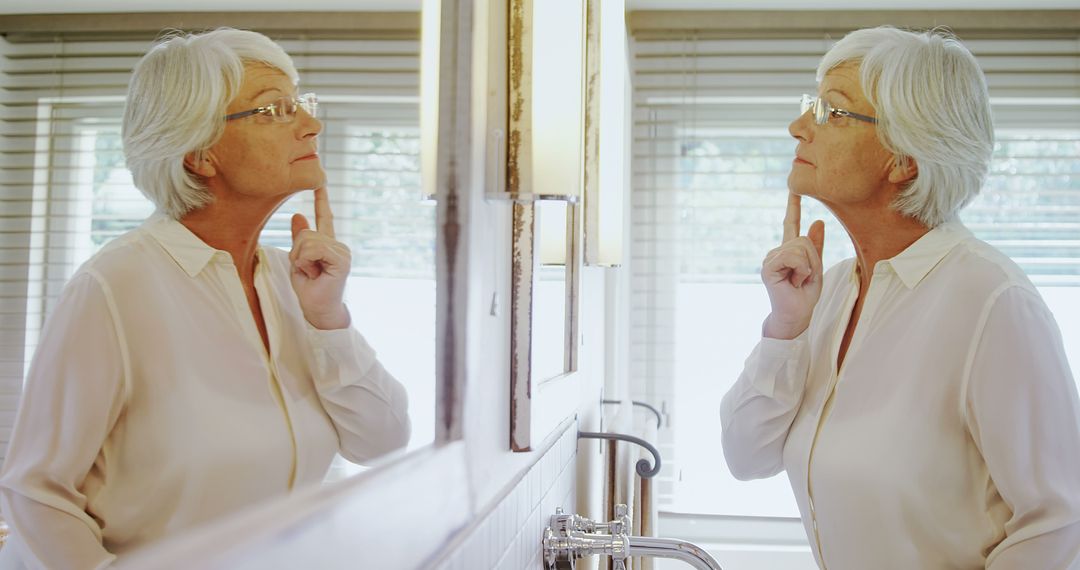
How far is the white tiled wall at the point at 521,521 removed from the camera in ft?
2.39

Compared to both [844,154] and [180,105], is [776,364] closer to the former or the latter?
[844,154]

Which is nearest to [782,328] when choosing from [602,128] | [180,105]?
[602,128]

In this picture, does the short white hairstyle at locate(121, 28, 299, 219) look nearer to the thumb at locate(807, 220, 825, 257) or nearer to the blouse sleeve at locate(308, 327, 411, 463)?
the blouse sleeve at locate(308, 327, 411, 463)

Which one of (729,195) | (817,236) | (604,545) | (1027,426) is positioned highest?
(729,195)

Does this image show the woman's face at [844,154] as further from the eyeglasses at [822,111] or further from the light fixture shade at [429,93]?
the light fixture shade at [429,93]

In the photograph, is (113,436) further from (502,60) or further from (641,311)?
(641,311)

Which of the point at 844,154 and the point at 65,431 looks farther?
the point at 844,154

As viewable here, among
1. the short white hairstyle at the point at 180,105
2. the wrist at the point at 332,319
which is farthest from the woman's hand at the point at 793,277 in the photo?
the short white hairstyle at the point at 180,105

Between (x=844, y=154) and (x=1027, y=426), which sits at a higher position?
(x=844, y=154)

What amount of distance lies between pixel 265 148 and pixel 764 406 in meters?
0.88

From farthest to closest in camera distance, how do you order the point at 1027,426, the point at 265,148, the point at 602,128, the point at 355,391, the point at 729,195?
the point at 729,195
the point at 602,128
the point at 1027,426
the point at 355,391
the point at 265,148

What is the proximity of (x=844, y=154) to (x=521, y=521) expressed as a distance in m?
0.52

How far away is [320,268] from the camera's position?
0.41 m

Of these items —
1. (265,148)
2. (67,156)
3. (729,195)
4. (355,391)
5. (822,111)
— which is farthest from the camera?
(729,195)
